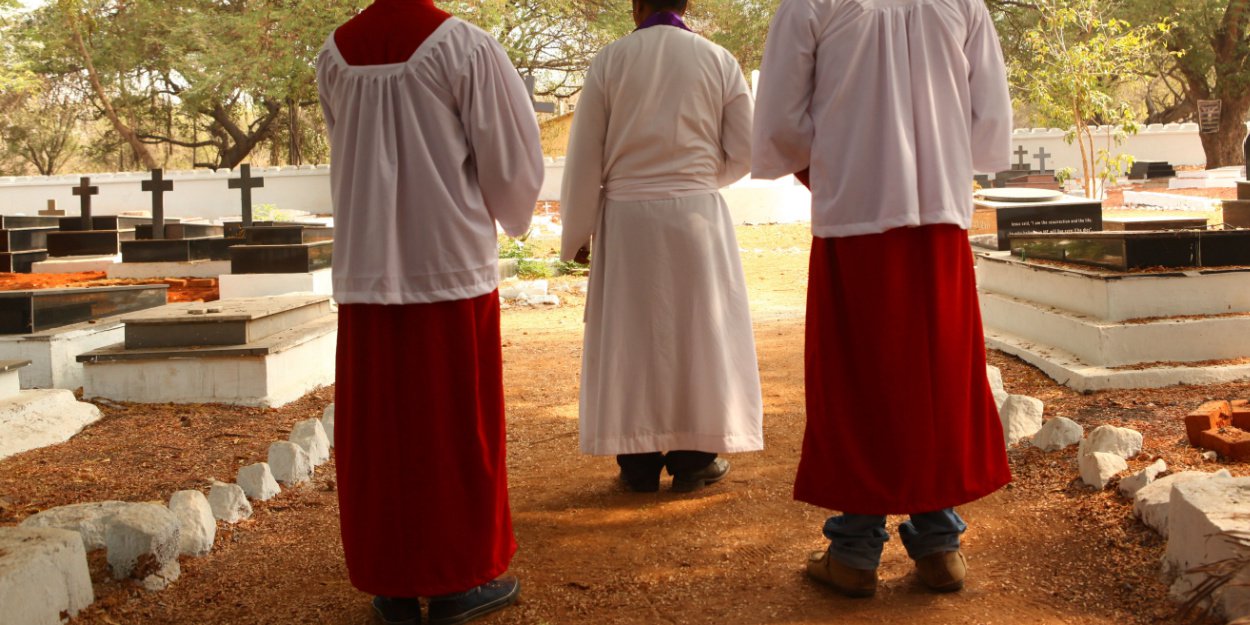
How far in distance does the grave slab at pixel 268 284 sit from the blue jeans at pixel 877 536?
6966 millimetres

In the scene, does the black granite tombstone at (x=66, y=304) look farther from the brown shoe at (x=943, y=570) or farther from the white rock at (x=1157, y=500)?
the white rock at (x=1157, y=500)

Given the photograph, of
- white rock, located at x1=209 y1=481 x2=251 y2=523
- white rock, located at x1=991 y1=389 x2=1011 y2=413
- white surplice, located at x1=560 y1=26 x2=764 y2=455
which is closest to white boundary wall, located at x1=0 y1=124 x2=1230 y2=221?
white rock, located at x1=991 y1=389 x2=1011 y2=413

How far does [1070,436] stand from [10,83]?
27514 mm

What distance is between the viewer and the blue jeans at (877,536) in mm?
3498

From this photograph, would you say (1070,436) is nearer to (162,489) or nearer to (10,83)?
(162,489)

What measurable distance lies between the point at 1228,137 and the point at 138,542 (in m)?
30.0

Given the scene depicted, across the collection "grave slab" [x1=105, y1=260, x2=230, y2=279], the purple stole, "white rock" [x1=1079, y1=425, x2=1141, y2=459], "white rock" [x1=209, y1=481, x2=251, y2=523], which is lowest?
"white rock" [x1=209, y1=481, x2=251, y2=523]

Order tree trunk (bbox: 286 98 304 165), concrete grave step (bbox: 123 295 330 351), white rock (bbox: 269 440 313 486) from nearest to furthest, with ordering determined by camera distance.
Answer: white rock (bbox: 269 440 313 486) < concrete grave step (bbox: 123 295 330 351) < tree trunk (bbox: 286 98 304 165)

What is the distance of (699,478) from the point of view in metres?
4.86

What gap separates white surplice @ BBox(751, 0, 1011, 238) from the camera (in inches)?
135

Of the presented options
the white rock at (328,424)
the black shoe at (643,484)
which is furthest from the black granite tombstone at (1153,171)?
the black shoe at (643,484)

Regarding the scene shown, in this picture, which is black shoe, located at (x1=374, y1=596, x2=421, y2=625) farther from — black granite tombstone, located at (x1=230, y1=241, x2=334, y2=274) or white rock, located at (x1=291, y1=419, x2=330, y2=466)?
black granite tombstone, located at (x1=230, y1=241, x2=334, y2=274)

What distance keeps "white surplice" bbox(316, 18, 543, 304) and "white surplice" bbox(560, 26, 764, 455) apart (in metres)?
1.20

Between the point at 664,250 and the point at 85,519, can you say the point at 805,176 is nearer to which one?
the point at 664,250
